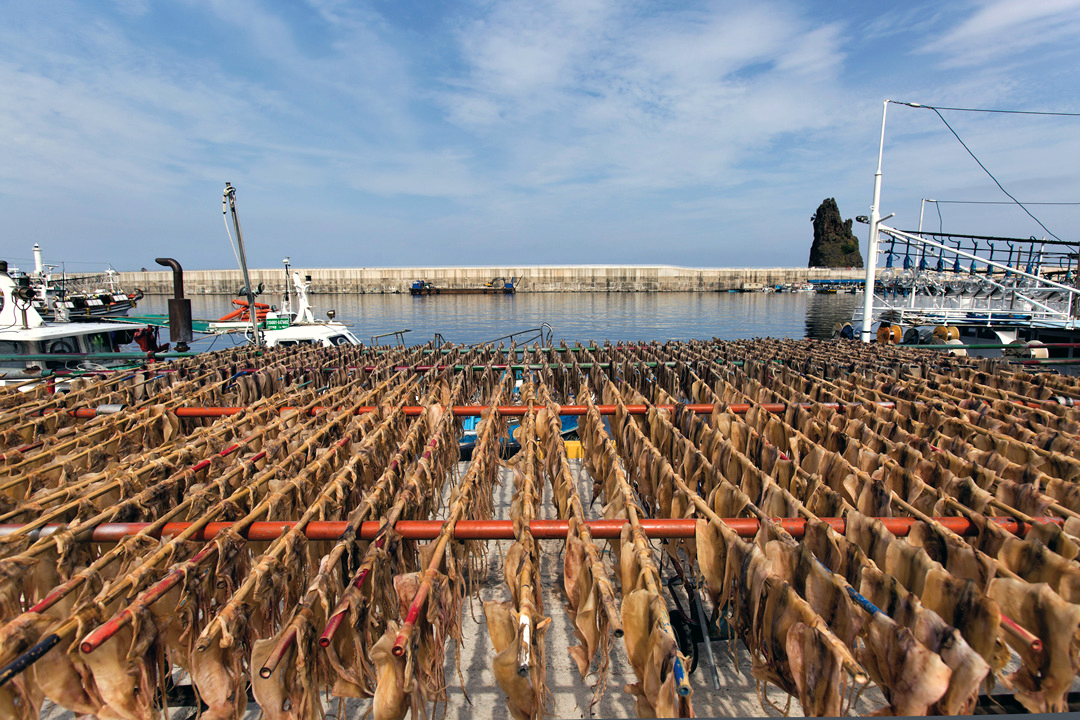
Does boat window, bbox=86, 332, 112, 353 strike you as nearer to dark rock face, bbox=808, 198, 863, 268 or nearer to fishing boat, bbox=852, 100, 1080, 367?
fishing boat, bbox=852, 100, 1080, 367

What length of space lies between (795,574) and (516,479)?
178 centimetres

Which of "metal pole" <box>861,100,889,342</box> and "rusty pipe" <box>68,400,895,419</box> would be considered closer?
"rusty pipe" <box>68,400,895,419</box>

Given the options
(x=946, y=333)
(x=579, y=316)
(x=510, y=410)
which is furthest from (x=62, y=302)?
(x=579, y=316)

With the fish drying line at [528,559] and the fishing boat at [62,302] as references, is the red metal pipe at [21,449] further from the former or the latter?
the fishing boat at [62,302]

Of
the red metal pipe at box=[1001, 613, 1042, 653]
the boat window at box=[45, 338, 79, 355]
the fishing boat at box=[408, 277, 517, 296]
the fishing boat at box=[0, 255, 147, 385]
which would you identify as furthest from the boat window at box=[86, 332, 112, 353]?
the fishing boat at box=[408, 277, 517, 296]

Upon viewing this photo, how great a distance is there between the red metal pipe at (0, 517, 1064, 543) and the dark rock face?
491ft

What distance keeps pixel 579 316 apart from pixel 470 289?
42955 millimetres

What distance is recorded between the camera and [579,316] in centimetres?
6316

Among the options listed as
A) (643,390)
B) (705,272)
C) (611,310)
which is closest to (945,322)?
(643,390)

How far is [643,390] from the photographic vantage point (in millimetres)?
8641

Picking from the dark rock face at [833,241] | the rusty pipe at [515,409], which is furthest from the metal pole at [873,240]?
the dark rock face at [833,241]

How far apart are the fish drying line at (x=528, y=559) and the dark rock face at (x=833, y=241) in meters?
149

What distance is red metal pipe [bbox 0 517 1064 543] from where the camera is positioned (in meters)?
2.98

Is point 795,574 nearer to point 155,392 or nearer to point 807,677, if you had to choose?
point 807,677
